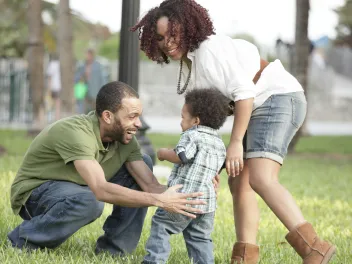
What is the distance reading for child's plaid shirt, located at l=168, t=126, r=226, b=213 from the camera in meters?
4.51

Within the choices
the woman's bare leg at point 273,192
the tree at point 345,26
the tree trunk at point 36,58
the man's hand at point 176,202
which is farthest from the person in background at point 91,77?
the tree at point 345,26

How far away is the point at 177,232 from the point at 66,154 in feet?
2.51

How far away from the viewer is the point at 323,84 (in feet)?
97.5

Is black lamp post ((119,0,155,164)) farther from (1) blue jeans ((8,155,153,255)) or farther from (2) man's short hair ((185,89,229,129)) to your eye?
(2) man's short hair ((185,89,229,129))

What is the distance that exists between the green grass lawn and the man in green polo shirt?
0.51 ft

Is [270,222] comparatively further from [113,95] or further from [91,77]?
[91,77]

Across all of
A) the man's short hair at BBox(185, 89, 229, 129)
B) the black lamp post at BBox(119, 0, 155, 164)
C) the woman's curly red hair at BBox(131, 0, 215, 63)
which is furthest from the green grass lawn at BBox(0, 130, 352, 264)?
the black lamp post at BBox(119, 0, 155, 164)

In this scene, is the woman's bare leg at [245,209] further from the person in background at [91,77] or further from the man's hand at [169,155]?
the person in background at [91,77]

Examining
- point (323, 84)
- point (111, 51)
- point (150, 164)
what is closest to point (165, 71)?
point (323, 84)

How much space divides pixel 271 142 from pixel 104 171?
1.02 metres

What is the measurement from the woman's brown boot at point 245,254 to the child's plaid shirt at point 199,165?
1.80 feet

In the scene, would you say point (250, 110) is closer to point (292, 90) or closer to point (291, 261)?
point (292, 90)

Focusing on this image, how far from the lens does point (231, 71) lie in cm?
467

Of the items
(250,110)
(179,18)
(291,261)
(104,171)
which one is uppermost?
(179,18)
